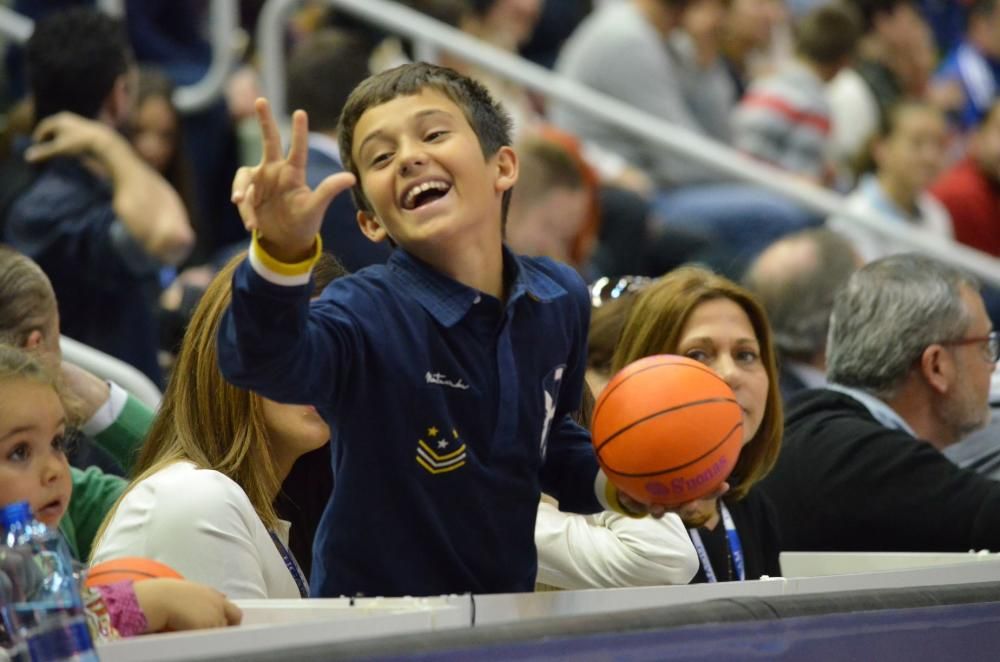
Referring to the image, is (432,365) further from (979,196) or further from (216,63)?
(979,196)

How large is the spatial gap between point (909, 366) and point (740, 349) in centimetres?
79

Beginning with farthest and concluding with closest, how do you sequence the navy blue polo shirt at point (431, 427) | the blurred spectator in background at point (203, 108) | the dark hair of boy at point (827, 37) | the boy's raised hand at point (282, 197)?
the dark hair of boy at point (827, 37), the blurred spectator in background at point (203, 108), the navy blue polo shirt at point (431, 427), the boy's raised hand at point (282, 197)

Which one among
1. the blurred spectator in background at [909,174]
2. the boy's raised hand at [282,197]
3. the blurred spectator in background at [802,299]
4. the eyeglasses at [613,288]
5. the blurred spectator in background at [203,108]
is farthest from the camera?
the blurred spectator in background at [909,174]

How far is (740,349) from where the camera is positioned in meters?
3.92

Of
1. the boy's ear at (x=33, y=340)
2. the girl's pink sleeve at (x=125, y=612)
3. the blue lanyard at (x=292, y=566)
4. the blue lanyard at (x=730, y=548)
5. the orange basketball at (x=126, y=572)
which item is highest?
the boy's ear at (x=33, y=340)

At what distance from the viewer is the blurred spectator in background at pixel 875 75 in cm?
949

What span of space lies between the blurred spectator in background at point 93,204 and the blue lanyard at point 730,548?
75.8 inches

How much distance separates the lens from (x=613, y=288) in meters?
4.36

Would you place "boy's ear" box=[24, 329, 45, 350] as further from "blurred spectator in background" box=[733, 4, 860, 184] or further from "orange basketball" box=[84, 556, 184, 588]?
"blurred spectator in background" box=[733, 4, 860, 184]

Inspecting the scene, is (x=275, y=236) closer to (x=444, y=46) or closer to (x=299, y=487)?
(x=299, y=487)

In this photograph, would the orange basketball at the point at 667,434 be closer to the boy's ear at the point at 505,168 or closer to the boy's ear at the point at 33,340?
the boy's ear at the point at 505,168

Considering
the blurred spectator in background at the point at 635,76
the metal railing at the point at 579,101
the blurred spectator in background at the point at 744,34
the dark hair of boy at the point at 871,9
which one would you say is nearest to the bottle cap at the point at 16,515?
the metal railing at the point at 579,101

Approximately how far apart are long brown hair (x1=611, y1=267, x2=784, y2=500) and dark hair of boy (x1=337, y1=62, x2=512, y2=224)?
3.16 feet

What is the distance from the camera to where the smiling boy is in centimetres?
285
